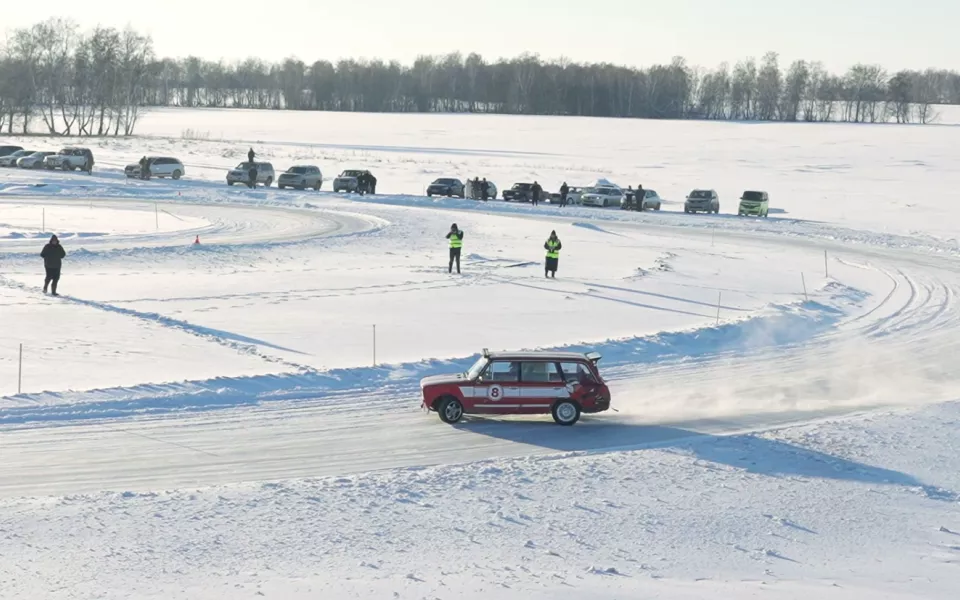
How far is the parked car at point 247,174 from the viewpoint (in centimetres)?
6762

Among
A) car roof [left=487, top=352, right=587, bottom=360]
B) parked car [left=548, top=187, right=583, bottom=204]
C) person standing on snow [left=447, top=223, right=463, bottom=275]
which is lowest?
car roof [left=487, top=352, right=587, bottom=360]

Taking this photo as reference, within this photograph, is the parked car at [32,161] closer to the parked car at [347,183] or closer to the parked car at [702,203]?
the parked car at [347,183]

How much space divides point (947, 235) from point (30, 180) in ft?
160

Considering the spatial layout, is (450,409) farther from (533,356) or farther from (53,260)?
(53,260)

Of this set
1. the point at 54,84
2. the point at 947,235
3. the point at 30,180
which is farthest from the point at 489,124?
the point at 947,235

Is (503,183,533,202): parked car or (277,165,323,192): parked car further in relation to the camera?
(277,165,323,192): parked car

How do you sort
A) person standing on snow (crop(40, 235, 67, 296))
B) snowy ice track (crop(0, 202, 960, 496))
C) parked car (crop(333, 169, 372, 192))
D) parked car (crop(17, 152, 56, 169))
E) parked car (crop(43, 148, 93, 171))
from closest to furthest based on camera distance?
snowy ice track (crop(0, 202, 960, 496)), person standing on snow (crop(40, 235, 67, 296)), parked car (crop(333, 169, 372, 192)), parked car (crop(43, 148, 93, 171)), parked car (crop(17, 152, 56, 169))

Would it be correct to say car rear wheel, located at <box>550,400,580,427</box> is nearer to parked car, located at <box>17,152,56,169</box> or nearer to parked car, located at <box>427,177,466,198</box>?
parked car, located at <box>427,177,466,198</box>

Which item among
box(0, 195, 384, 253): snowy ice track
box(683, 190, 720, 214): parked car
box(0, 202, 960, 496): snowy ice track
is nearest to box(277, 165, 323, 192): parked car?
box(0, 195, 384, 253): snowy ice track

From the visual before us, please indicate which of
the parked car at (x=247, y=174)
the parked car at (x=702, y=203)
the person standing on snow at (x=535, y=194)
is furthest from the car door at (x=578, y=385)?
the parked car at (x=247, y=174)

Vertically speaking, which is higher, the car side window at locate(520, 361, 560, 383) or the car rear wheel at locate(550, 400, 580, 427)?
the car side window at locate(520, 361, 560, 383)

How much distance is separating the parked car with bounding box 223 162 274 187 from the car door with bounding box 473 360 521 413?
50.6 m

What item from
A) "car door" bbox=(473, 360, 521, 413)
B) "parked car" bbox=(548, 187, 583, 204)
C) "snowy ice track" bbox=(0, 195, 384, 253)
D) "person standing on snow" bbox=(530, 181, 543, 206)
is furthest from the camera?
"parked car" bbox=(548, 187, 583, 204)

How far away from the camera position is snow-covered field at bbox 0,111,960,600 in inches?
530
